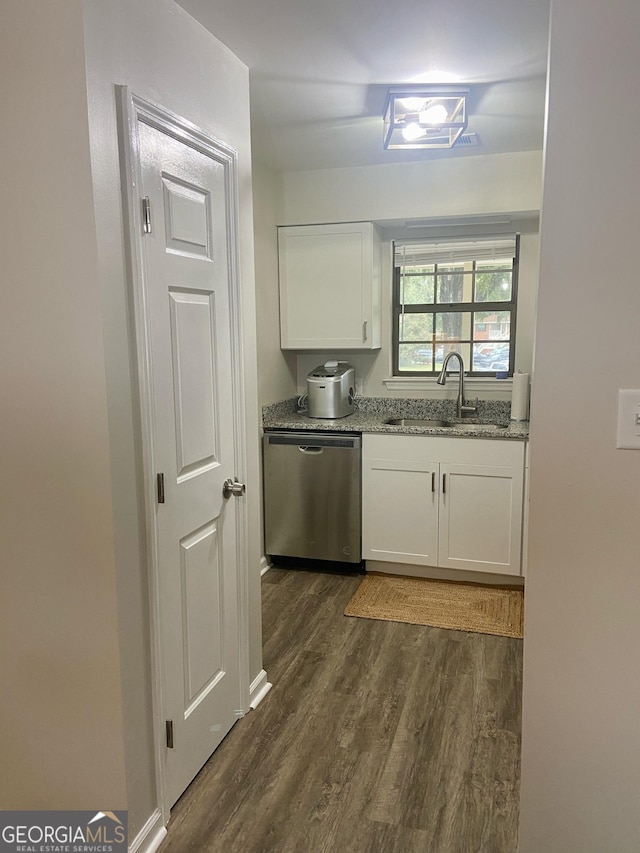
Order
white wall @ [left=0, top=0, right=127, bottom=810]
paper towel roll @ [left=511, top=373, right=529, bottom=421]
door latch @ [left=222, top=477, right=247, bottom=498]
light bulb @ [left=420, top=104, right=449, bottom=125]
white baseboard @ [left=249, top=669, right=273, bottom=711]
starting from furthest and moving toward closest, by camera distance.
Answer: paper towel roll @ [left=511, top=373, right=529, bottom=421]
light bulb @ [left=420, top=104, right=449, bottom=125]
white baseboard @ [left=249, top=669, right=273, bottom=711]
door latch @ [left=222, top=477, right=247, bottom=498]
white wall @ [left=0, top=0, right=127, bottom=810]

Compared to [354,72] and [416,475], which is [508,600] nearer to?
[416,475]

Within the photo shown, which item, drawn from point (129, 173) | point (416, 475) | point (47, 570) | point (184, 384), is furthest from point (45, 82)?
point (416, 475)

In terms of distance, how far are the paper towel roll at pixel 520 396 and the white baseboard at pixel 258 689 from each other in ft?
7.07

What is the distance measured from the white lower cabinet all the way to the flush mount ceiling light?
5.13 ft

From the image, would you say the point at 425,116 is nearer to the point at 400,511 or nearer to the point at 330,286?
the point at 330,286

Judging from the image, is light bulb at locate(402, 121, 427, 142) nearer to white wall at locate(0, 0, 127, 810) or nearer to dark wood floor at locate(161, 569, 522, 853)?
white wall at locate(0, 0, 127, 810)

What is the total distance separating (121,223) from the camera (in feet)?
5.06

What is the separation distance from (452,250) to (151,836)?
3.49 meters

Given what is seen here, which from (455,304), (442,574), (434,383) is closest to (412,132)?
(455,304)

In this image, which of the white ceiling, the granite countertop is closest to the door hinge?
the white ceiling

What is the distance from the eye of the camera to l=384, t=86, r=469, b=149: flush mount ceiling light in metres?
2.50

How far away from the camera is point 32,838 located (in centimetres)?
169

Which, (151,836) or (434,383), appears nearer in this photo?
(151,836)

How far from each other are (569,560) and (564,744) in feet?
1.51
